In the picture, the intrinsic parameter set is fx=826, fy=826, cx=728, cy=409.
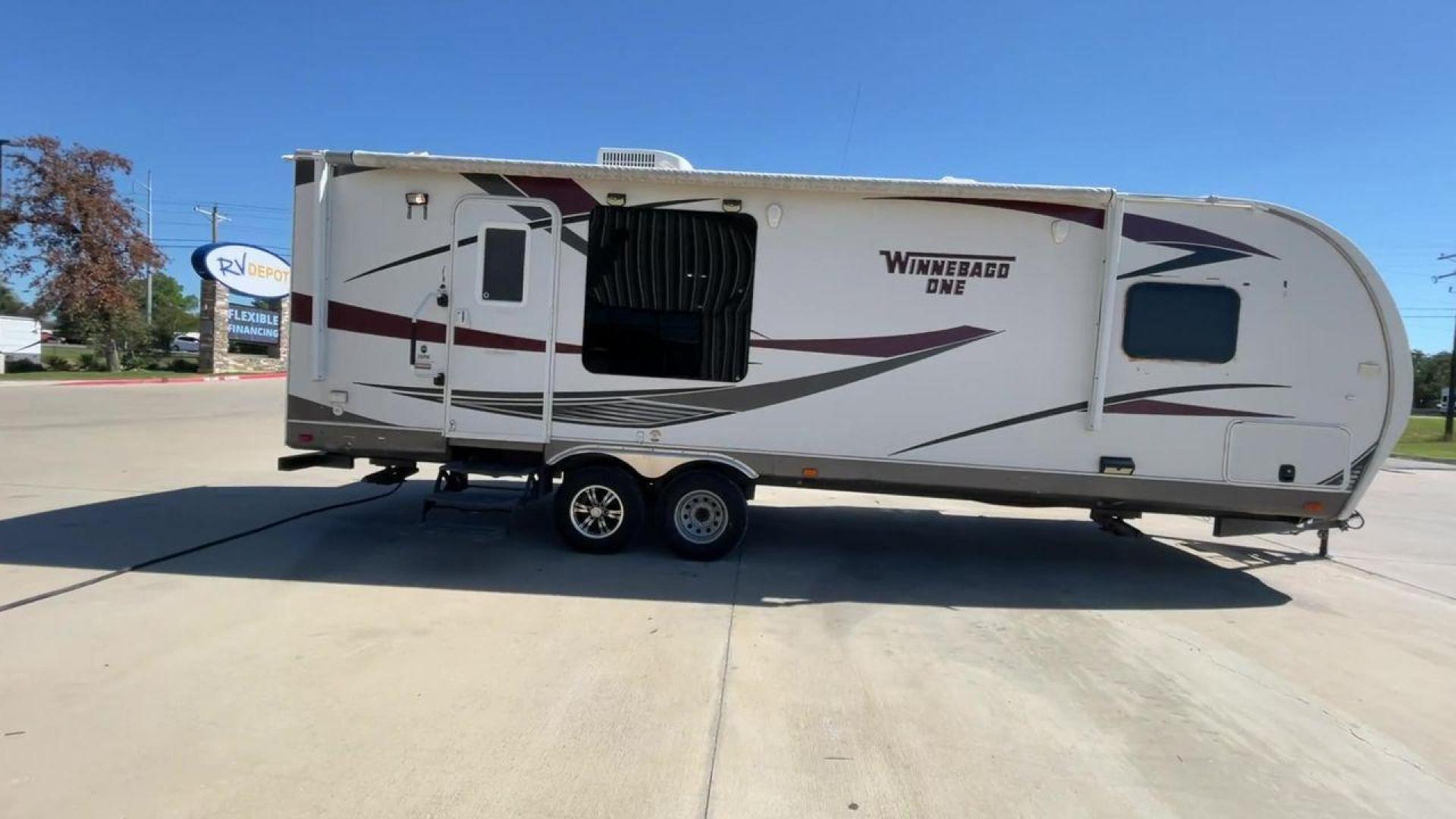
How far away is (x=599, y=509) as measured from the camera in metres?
6.97

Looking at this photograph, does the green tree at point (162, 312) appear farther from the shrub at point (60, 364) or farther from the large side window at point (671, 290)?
the large side window at point (671, 290)

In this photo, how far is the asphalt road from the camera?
11.4 ft

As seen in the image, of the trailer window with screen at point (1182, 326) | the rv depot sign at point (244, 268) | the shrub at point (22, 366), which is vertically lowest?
the shrub at point (22, 366)

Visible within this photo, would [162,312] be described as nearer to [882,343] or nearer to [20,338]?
[20,338]

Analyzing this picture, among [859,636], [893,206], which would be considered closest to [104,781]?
[859,636]

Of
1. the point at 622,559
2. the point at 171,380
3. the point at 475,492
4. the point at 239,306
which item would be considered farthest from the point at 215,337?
the point at 622,559

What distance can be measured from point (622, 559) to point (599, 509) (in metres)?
0.46

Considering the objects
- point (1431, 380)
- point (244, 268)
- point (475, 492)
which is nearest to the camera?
point (475, 492)

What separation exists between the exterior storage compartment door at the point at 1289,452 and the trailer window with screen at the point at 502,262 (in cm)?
588

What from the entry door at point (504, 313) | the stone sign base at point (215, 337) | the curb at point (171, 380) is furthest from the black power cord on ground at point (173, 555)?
the stone sign base at point (215, 337)

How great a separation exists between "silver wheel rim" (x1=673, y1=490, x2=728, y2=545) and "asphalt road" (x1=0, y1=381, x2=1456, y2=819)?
0.28 m

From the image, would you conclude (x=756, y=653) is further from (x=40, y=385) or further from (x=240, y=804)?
(x=40, y=385)

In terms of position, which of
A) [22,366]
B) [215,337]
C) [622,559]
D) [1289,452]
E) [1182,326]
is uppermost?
[1182,326]

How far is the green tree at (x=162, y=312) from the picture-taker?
1506 inches
